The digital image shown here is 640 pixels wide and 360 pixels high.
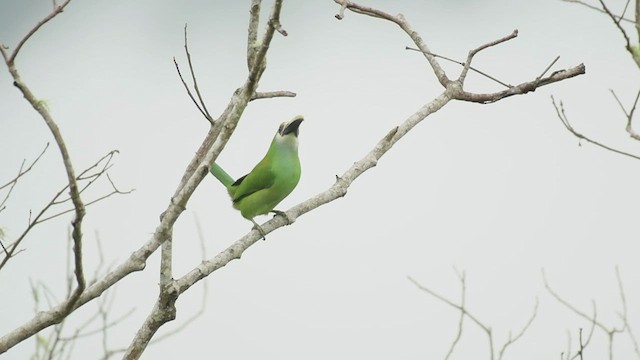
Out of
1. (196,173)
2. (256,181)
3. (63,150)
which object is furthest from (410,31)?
(63,150)

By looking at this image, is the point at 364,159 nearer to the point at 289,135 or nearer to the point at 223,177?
the point at 289,135

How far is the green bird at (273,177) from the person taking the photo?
5.86 metres

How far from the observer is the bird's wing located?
5863mm

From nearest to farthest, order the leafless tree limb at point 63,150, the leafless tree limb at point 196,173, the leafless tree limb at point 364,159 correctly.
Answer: the leafless tree limb at point 63,150, the leafless tree limb at point 196,173, the leafless tree limb at point 364,159

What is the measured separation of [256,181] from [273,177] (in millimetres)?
136

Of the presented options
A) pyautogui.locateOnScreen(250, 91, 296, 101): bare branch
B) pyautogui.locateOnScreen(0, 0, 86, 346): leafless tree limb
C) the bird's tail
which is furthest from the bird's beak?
pyautogui.locateOnScreen(0, 0, 86, 346): leafless tree limb

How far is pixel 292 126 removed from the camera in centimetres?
597

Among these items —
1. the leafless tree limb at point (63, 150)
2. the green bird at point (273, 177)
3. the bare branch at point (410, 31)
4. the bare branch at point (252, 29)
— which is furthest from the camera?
the green bird at point (273, 177)

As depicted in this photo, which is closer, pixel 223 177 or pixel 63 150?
pixel 63 150

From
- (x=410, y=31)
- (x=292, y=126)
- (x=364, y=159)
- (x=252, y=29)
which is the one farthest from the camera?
(x=292, y=126)

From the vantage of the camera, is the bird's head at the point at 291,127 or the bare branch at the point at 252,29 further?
the bird's head at the point at 291,127

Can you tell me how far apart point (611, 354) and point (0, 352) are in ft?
8.37

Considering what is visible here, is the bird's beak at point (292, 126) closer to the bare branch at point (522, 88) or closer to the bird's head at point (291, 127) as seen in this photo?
the bird's head at point (291, 127)

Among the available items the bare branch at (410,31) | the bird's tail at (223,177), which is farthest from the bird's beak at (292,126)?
the bare branch at (410,31)
